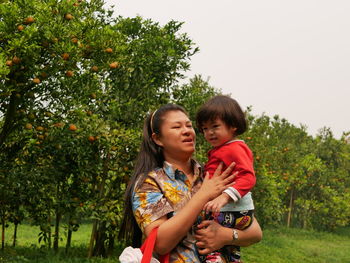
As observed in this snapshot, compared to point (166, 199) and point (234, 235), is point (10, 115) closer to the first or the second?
point (166, 199)

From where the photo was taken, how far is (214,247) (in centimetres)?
226

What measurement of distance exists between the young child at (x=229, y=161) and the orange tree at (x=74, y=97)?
2534 mm

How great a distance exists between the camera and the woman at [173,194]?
2.15 metres

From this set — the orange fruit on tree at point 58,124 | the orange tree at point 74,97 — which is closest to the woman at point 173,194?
the orange tree at point 74,97

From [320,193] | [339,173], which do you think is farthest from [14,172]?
[339,173]

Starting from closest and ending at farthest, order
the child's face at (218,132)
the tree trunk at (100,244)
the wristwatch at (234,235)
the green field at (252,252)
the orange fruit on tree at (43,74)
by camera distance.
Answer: the wristwatch at (234,235) → the child's face at (218,132) → the orange fruit on tree at (43,74) → the green field at (252,252) → the tree trunk at (100,244)

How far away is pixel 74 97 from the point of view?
6215 millimetres

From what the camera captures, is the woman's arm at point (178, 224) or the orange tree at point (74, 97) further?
the orange tree at point (74, 97)

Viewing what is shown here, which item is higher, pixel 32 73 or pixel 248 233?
pixel 32 73

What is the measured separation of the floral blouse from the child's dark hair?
0.48m

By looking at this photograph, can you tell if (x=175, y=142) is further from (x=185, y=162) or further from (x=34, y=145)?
(x=34, y=145)

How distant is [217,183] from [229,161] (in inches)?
11.1

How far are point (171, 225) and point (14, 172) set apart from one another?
5591mm

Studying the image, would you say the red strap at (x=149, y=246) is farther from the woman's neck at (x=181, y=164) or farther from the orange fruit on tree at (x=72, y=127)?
the orange fruit on tree at (x=72, y=127)
